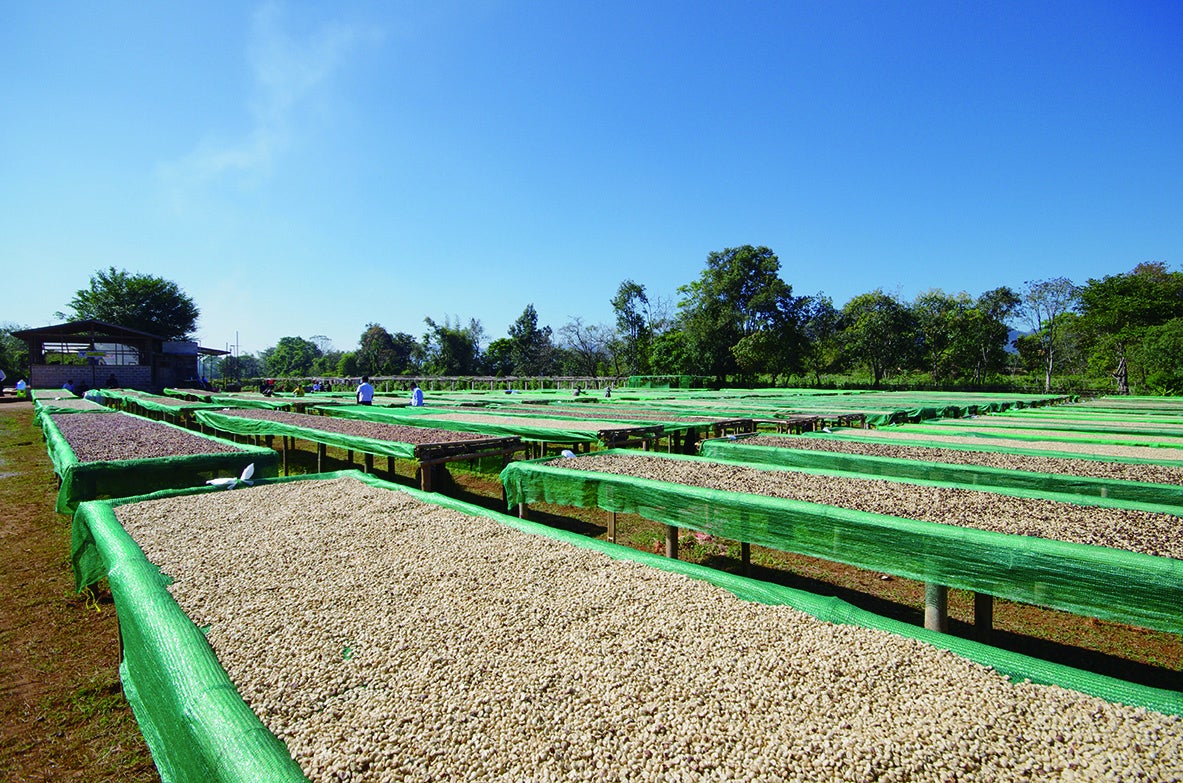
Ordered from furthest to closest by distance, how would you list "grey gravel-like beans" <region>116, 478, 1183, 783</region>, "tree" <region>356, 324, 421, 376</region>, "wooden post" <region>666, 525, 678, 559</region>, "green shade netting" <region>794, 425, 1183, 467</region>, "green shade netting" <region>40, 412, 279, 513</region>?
"tree" <region>356, 324, 421, 376</region>
"green shade netting" <region>794, 425, 1183, 467</region>
"green shade netting" <region>40, 412, 279, 513</region>
"wooden post" <region>666, 525, 678, 559</region>
"grey gravel-like beans" <region>116, 478, 1183, 783</region>

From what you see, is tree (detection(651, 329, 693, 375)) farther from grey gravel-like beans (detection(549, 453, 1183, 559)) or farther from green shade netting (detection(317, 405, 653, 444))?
grey gravel-like beans (detection(549, 453, 1183, 559))

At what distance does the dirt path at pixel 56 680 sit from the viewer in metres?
2.07

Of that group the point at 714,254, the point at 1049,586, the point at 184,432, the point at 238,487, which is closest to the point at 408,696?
the point at 1049,586

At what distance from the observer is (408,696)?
136 cm

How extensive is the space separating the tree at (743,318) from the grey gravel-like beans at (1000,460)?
1976cm

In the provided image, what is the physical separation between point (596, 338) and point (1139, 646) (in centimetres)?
3387

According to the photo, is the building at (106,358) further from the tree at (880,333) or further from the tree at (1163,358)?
the tree at (1163,358)

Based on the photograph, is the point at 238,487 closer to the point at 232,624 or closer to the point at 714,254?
the point at 232,624

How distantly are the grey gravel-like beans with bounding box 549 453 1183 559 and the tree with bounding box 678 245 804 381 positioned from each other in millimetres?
21645

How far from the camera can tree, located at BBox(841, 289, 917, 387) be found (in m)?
24.8

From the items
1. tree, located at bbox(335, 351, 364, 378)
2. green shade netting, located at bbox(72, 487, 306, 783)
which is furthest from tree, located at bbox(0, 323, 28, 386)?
green shade netting, located at bbox(72, 487, 306, 783)

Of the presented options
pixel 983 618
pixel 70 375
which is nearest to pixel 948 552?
pixel 983 618

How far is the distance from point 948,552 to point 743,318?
2484cm

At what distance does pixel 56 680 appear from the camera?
102 inches
